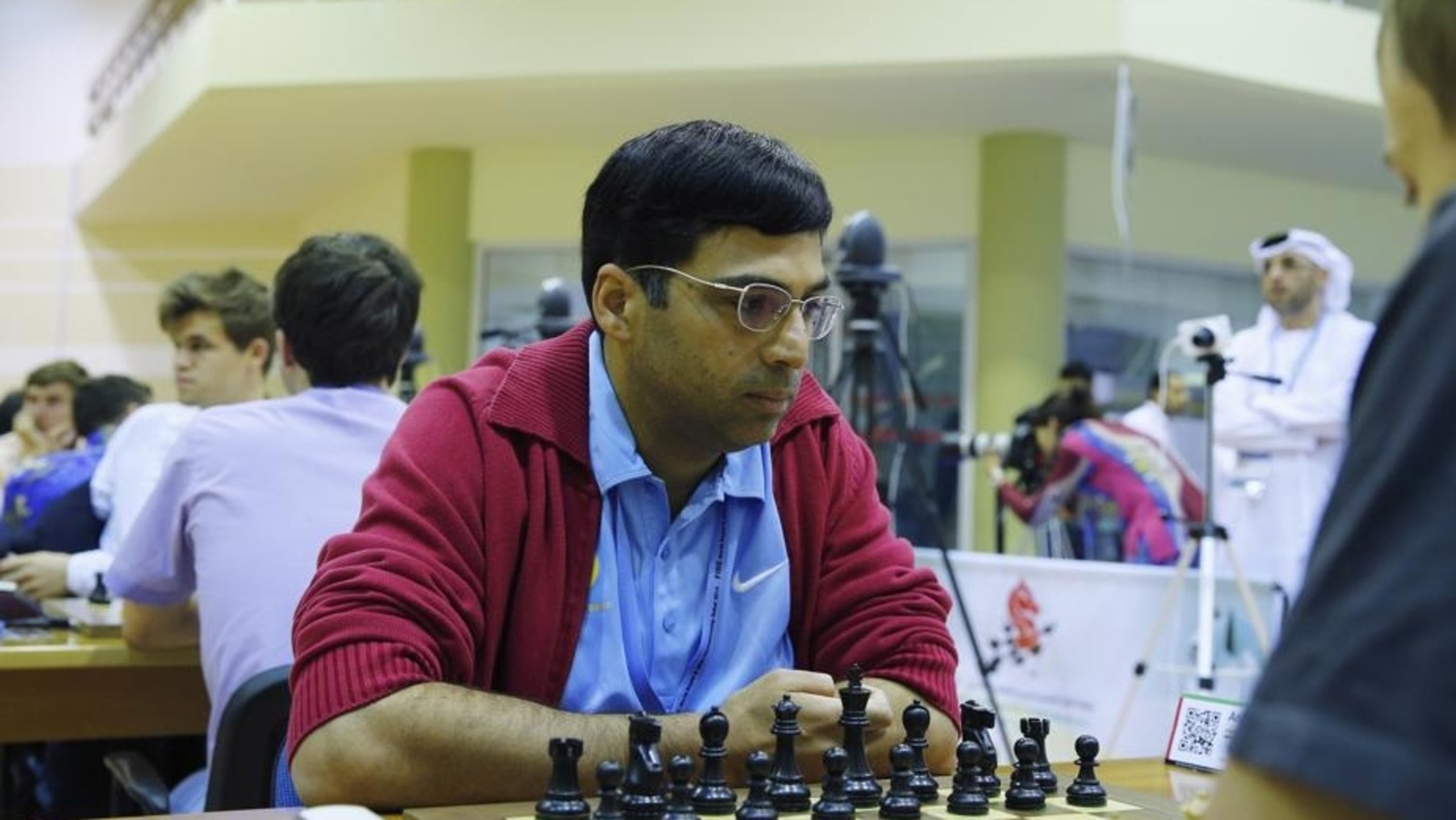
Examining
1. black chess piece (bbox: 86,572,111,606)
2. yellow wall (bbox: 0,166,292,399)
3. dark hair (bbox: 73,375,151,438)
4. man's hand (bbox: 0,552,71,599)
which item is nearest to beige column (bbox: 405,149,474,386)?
yellow wall (bbox: 0,166,292,399)

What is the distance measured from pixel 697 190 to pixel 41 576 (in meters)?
2.09

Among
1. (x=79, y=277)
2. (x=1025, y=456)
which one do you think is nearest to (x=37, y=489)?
(x=1025, y=456)

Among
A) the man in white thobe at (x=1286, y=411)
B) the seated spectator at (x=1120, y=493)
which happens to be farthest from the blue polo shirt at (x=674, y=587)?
the seated spectator at (x=1120, y=493)

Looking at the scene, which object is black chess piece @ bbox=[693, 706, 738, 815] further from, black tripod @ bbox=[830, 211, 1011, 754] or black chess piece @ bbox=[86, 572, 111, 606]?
black tripod @ bbox=[830, 211, 1011, 754]

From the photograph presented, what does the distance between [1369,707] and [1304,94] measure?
822 centimetres

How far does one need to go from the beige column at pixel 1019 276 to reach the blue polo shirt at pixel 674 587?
7458 millimetres

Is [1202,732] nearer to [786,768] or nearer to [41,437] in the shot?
[786,768]

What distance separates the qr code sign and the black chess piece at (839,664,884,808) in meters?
0.33

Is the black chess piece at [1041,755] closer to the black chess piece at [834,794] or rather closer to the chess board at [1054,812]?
the chess board at [1054,812]

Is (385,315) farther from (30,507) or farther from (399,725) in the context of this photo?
(30,507)

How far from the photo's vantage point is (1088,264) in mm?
9523

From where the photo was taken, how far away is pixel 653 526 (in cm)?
159

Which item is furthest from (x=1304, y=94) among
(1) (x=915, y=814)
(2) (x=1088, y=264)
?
(1) (x=915, y=814)

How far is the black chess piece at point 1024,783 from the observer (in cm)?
122
